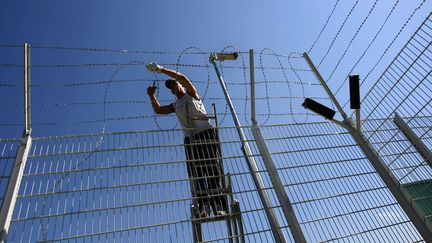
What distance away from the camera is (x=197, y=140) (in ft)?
11.4

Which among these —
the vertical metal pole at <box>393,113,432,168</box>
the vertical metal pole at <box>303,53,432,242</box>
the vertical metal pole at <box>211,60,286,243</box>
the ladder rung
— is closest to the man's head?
the vertical metal pole at <box>211,60,286,243</box>

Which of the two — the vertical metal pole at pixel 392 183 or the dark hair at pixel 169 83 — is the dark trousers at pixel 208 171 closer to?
the dark hair at pixel 169 83

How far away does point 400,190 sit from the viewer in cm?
307

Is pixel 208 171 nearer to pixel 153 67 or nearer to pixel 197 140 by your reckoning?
pixel 197 140

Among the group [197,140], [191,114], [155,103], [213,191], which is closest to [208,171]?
[213,191]

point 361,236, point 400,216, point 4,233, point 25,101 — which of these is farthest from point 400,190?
point 25,101

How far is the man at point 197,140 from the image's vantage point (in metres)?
2.93

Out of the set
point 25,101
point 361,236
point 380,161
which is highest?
point 25,101

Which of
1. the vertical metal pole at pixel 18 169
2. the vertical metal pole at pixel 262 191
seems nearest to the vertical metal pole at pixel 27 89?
the vertical metal pole at pixel 18 169

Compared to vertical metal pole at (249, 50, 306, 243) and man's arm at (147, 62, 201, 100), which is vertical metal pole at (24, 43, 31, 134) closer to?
man's arm at (147, 62, 201, 100)

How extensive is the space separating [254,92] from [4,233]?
240cm

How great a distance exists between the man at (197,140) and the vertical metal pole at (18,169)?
1.18 m

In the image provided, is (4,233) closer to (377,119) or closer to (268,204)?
(268,204)

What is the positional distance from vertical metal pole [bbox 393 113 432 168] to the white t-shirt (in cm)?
197
